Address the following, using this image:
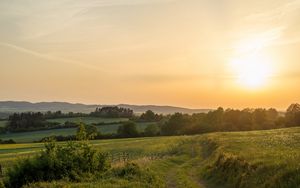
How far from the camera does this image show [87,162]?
29422mm

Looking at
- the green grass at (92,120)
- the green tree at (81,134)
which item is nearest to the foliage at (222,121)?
the green grass at (92,120)

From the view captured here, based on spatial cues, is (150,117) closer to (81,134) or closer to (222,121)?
(222,121)

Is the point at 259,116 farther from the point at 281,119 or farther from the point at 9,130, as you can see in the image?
the point at 9,130

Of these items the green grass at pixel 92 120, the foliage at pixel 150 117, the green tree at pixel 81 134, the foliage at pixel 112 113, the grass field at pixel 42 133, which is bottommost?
the grass field at pixel 42 133

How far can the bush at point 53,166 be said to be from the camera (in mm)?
25969

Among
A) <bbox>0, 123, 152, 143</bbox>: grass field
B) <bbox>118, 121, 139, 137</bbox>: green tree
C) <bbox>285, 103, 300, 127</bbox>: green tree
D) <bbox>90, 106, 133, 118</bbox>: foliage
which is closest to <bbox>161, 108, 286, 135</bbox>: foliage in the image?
<bbox>285, 103, 300, 127</bbox>: green tree

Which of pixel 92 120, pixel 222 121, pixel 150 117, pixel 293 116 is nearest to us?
pixel 293 116

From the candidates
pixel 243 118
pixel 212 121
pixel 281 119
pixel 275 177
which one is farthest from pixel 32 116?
pixel 275 177

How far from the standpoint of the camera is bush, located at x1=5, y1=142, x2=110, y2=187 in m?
26.0

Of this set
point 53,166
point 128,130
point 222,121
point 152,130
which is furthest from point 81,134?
point 222,121

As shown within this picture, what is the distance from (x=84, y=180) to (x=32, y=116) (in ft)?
396

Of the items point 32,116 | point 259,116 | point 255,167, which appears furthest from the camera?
point 32,116

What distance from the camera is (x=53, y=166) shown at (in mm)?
26625

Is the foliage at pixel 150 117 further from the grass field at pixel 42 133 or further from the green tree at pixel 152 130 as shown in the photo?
the green tree at pixel 152 130
